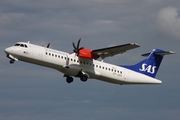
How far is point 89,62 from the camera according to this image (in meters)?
34.3

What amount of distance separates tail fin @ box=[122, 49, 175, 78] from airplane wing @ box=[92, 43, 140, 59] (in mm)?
3857

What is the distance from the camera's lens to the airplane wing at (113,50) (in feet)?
106

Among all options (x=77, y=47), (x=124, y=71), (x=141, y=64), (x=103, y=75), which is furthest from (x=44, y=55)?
(x=141, y=64)

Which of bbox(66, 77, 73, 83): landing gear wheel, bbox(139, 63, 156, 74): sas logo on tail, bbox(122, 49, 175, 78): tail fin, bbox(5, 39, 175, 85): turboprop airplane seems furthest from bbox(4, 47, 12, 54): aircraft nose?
bbox(139, 63, 156, 74): sas logo on tail

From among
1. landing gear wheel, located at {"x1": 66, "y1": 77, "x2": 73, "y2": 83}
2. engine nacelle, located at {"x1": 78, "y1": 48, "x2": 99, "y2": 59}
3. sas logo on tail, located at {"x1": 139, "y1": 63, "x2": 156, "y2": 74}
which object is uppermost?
engine nacelle, located at {"x1": 78, "y1": 48, "x2": 99, "y2": 59}

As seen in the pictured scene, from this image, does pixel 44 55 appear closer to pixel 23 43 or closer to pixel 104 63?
pixel 23 43

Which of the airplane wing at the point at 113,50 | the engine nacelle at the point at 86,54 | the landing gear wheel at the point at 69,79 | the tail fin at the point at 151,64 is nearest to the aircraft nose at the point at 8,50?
the engine nacelle at the point at 86,54

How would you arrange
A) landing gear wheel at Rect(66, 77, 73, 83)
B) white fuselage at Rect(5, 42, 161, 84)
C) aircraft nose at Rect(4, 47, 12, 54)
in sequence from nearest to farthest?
aircraft nose at Rect(4, 47, 12, 54), white fuselage at Rect(5, 42, 161, 84), landing gear wheel at Rect(66, 77, 73, 83)

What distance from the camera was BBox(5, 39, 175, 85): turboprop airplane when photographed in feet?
106

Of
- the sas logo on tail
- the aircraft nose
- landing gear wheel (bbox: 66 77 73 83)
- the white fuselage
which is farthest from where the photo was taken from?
the sas logo on tail

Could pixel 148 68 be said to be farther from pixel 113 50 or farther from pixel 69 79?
pixel 69 79

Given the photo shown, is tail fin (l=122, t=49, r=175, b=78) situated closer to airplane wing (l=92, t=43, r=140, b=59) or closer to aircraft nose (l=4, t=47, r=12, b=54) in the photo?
airplane wing (l=92, t=43, r=140, b=59)

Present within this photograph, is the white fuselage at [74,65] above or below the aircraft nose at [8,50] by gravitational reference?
below

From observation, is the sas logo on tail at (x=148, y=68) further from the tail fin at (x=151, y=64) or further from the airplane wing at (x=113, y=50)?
the airplane wing at (x=113, y=50)
